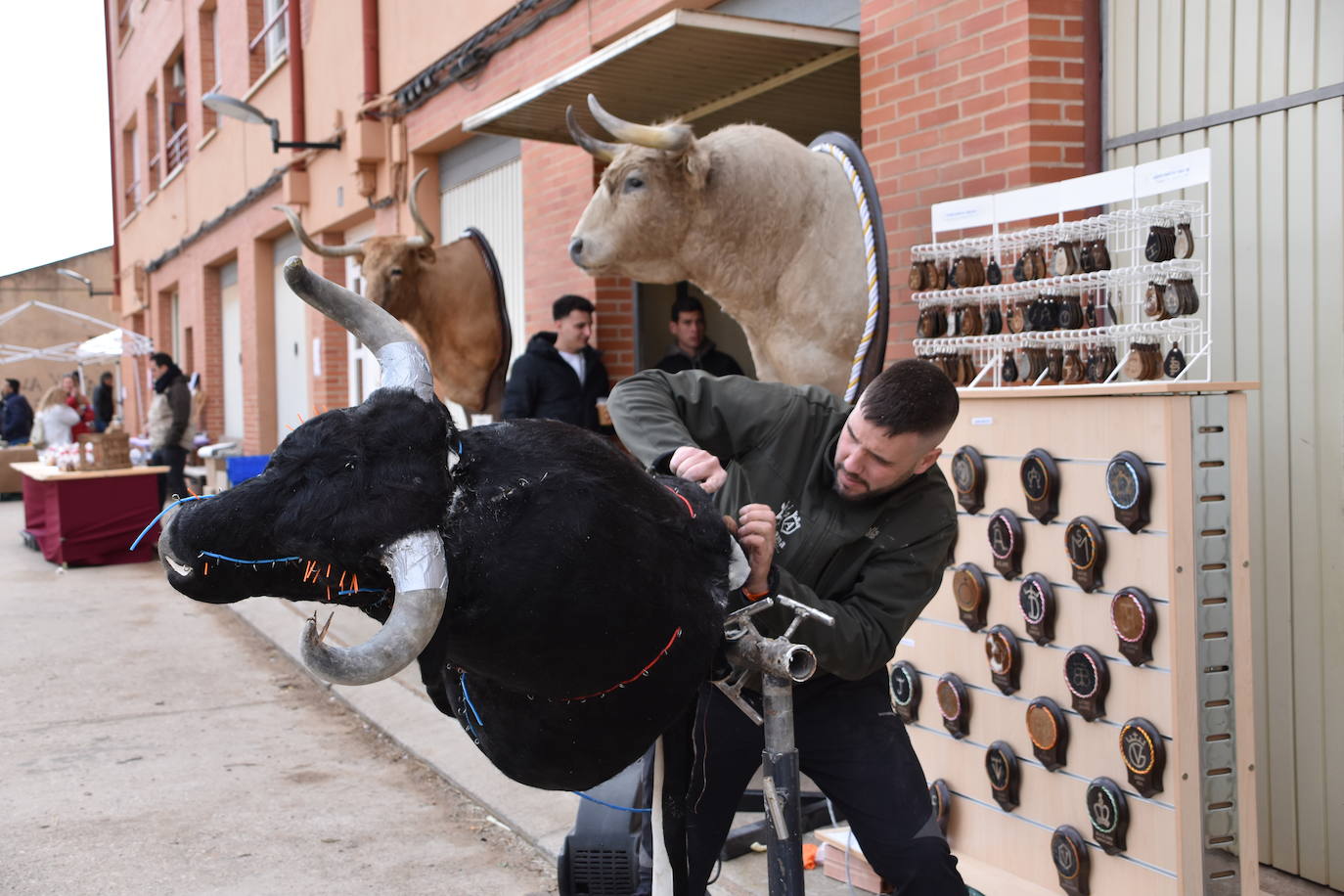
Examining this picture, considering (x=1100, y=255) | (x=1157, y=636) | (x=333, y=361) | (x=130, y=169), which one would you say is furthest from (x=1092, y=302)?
(x=130, y=169)

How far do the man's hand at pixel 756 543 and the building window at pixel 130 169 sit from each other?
2519 cm

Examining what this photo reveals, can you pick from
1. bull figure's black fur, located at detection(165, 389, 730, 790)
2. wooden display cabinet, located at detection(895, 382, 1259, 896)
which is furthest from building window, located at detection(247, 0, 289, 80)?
bull figure's black fur, located at detection(165, 389, 730, 790)

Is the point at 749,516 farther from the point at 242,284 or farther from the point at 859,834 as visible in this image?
the point at 242,284

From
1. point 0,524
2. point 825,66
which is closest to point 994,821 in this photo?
point 825,66

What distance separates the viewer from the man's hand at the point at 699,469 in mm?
Result: 2096

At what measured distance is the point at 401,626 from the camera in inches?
55.9

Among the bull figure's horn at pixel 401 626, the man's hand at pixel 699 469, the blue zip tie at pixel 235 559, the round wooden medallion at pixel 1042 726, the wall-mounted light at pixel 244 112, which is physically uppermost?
the wall-mounted light at pixel 244 112

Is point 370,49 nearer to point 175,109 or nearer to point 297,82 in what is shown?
point 297,82

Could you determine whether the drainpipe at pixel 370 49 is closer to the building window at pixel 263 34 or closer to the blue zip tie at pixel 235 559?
the building window at pixel 263 34

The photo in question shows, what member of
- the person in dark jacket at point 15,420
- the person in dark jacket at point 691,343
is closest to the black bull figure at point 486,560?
the person in dark jacket at point 691,343

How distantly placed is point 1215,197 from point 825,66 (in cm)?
227

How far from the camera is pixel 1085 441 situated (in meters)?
3.40

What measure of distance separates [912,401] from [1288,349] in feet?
6.44

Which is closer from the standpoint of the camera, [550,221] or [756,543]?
[756,543]
